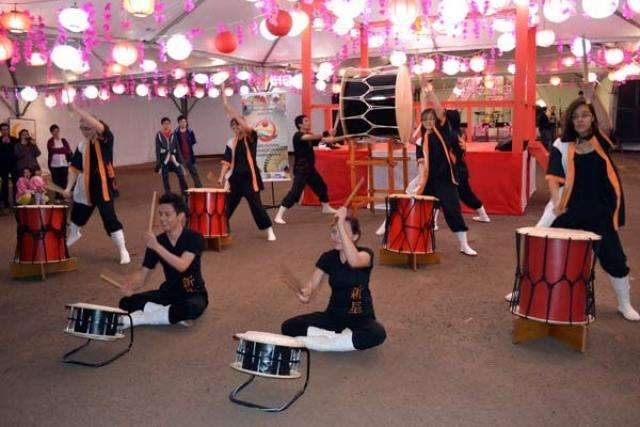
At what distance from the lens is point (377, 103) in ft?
19.0

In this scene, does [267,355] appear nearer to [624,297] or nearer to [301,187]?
[624,297]

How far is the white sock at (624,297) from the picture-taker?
3654 mm

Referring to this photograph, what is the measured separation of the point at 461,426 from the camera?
245 centimetres

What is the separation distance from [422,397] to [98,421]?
135 centimetres

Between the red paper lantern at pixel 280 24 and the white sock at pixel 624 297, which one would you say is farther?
the red paper lantern at pixel 280 24

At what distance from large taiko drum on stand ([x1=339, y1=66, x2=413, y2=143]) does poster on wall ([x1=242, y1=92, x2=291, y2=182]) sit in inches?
92.1

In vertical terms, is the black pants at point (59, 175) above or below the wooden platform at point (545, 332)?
above

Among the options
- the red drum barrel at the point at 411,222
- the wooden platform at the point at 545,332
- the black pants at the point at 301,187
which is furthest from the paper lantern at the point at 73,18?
the wooden platform at the point at 545,332

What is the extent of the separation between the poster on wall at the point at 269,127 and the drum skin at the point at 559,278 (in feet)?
17.8

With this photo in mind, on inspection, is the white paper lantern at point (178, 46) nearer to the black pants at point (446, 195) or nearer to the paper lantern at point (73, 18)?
the paper lantern at point (73, 18)

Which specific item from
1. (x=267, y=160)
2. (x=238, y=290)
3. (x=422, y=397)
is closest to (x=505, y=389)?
(x=422, y=397)

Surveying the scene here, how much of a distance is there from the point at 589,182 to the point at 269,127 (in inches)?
214

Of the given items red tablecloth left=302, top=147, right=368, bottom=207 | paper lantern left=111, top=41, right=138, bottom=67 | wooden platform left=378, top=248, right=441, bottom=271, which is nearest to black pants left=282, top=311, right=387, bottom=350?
wooden platform left=378, top=248, right=441, bottom=271

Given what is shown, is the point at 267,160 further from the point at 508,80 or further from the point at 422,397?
the point at 508,80
